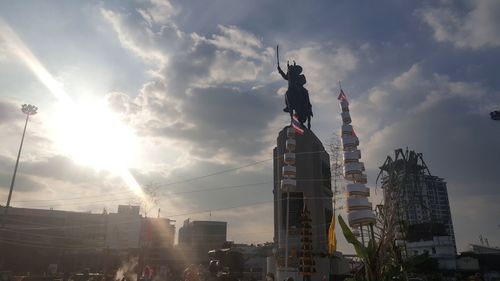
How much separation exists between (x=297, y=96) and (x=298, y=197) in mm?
9766

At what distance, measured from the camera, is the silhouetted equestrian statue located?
3475cm

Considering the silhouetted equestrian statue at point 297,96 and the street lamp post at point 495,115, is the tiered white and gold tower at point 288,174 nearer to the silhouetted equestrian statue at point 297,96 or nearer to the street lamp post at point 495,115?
the silhouetted equestrian statue at point 297,96

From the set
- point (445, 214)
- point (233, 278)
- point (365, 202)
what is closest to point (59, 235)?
point (233, 278)

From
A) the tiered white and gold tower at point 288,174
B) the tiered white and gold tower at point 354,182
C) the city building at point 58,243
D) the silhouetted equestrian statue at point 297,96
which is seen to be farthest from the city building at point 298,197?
the city building at point 58,243

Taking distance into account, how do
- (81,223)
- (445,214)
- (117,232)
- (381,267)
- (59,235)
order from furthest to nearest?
(445,214), (117,232), (81,223), (59,235), (381,267)

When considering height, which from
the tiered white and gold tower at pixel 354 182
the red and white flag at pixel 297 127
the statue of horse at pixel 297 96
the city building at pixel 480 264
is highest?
the statue of horse at pixel 297 96

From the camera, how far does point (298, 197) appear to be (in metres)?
31.0

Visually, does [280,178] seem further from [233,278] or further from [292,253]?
[233,278]

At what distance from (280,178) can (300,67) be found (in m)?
11.3

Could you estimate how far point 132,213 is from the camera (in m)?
113

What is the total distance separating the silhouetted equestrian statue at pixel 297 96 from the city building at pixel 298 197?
2.08 m

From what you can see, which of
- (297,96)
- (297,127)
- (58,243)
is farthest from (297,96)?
(58,243)

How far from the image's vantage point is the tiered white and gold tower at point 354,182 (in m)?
13.7

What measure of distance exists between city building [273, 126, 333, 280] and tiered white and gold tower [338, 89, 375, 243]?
424 inches
